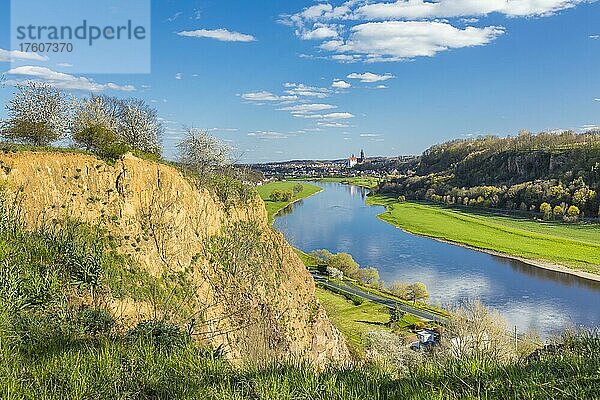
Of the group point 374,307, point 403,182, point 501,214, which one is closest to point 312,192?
point 403,182

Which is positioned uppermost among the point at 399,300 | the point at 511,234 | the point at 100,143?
the point at 100,143

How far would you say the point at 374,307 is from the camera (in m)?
29.6

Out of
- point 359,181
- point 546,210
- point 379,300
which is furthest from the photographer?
point 359,181

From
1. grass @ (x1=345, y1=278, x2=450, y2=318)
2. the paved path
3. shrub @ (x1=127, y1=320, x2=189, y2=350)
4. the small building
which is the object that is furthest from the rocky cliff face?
grass @ (x1=345, y1=278, x2=450, y2=318)

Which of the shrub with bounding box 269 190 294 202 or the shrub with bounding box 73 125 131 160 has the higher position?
the shrub with bounding box 73 125 131 160

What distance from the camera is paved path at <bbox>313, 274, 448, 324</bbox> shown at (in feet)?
89.7

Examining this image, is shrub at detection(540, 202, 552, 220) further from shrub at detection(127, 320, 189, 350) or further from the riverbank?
shrub at detection(127, 320, 189, 350)

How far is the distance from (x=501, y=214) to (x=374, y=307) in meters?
53.1

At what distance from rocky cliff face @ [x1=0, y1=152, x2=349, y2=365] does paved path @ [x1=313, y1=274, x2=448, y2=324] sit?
10.1 m

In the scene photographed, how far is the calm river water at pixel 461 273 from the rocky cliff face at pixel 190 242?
1464cm

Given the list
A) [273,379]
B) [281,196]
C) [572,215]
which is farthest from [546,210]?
[273,379]

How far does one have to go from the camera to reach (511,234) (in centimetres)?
5547

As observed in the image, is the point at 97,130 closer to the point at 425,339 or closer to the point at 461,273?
the point at 425,339

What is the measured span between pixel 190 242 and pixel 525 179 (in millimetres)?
86139
